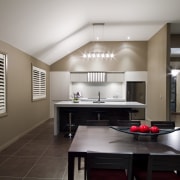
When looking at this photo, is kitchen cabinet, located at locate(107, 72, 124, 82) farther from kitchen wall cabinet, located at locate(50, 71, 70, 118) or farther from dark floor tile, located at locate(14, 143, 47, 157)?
dark floor tile, located at locate(14, 143, 47, 157)

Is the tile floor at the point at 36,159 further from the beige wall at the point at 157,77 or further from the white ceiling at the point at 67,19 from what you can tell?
the beige wall at the point at 157,77

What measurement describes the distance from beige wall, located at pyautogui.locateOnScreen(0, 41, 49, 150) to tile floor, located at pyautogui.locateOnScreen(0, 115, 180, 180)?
13.0 inches

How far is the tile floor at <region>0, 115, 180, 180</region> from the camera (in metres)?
2.99

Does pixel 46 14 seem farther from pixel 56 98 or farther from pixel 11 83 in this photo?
pixel 56 98

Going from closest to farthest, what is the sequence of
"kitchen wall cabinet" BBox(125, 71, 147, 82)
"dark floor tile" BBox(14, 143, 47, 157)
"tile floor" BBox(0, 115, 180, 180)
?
"tile floor" BBox(0, 115, 180, 180) → "dark floor tile" BBox(14, 143, 47, 157) → "kitchen wall cabinet" BBox(125, 71, 147, 82)

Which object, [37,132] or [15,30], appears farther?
[37,132]

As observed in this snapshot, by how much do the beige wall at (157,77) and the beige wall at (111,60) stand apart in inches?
17.1

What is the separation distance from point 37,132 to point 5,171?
2.72m

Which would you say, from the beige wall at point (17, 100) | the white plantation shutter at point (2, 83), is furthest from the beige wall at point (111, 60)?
the white plantation shutter at point (2, 83)

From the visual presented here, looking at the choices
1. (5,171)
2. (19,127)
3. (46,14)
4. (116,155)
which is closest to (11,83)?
(19,127)

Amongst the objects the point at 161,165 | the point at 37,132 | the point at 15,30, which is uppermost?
the point at 15,30

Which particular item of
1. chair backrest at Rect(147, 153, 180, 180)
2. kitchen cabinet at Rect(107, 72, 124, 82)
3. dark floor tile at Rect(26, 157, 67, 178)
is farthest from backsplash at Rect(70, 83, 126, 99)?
chair backrest at Rect(147, 153, 180, 180)

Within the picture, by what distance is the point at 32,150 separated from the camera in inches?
163

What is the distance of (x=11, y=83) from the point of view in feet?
15.3
